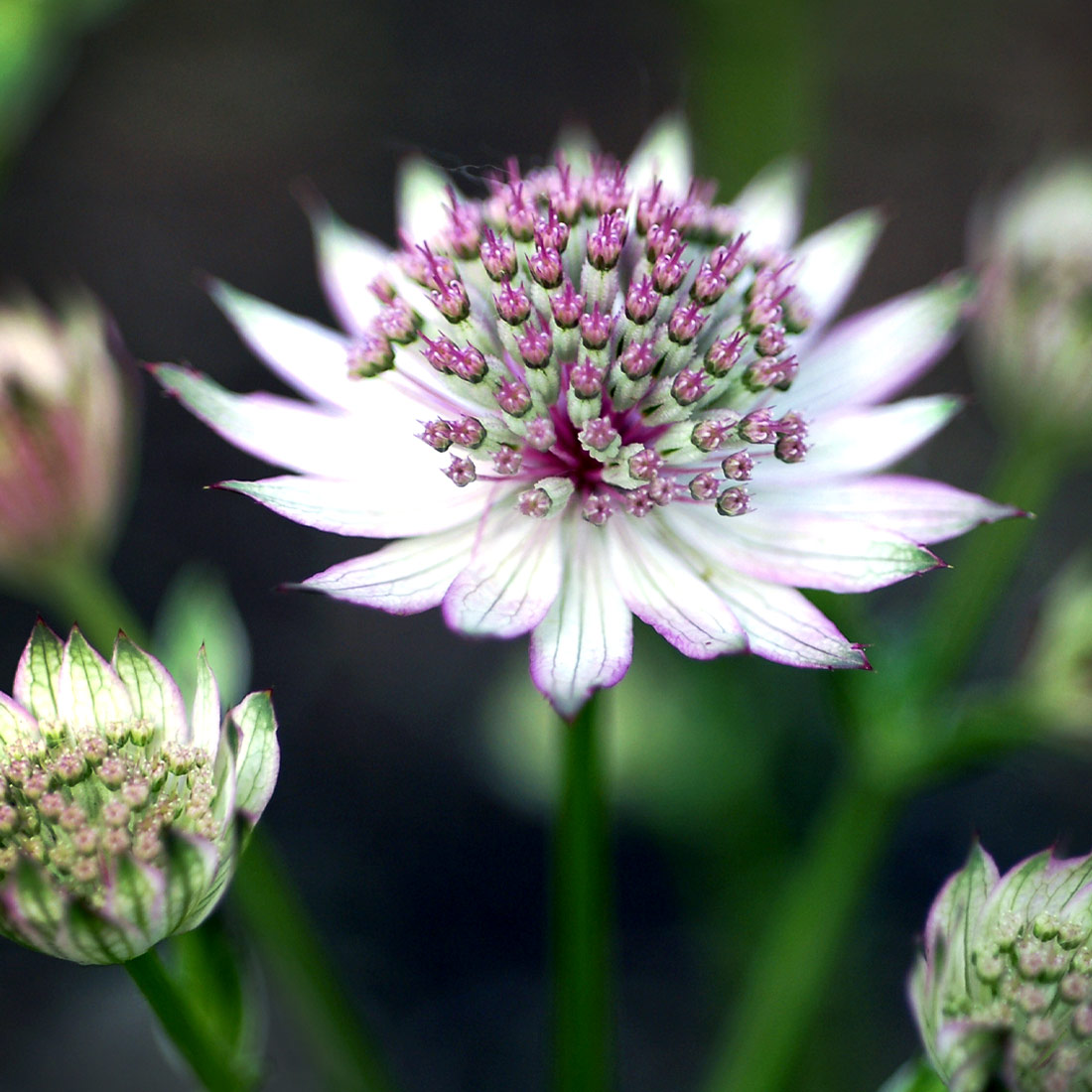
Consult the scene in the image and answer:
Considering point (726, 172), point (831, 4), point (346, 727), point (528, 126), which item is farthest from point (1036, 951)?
point (831, 4)

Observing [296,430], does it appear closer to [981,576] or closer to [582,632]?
[582,632]

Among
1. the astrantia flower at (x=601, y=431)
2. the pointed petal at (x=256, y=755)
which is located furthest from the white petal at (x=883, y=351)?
the pointed petal at (x=256, y=755)

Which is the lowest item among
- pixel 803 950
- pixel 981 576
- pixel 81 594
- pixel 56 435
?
pixel 803 950

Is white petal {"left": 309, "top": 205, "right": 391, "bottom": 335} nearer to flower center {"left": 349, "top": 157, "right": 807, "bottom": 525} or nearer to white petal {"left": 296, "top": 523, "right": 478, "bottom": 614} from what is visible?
flower center {"left": 349, "top": 157, "right": 807, "bottom": 525}

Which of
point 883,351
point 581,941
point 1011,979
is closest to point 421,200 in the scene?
point 883,351

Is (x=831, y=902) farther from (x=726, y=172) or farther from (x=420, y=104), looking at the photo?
(x=420, y=104)

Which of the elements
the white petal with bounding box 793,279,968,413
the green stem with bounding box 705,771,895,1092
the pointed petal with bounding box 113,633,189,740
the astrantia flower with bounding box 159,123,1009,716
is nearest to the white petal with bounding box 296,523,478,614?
the astrantia flower with bounding box 159,123,1009,716

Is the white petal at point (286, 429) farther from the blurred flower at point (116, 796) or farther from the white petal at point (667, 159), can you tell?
the white petal at point (667, 159)
